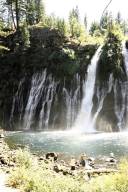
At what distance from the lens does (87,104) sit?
4953 cm

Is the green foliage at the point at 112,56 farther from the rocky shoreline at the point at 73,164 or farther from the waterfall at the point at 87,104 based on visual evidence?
the rocky shoreline at the point at 73,164

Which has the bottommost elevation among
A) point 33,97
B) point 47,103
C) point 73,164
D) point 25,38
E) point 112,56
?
point 73,164

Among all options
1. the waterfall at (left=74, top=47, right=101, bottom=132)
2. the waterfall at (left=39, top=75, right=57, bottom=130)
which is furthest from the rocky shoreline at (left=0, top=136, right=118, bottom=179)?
the waterfall at (left=39, top=75, right=57, bottom=130)

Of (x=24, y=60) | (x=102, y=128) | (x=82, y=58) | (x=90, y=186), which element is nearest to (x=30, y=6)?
(x=24, y=60)

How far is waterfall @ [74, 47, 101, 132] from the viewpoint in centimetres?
4794

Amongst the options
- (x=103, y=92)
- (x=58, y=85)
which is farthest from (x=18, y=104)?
(x=103, y=92)

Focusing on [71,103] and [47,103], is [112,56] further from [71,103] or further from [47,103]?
[47,103]

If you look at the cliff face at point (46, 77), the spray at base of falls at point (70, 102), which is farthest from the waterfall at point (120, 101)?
the cliff face at point (46, 77)

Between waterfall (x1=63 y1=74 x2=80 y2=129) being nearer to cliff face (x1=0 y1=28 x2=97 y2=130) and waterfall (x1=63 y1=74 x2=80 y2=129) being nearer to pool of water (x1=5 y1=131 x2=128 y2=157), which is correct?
cliff face (x1=0 y1=28 x2=97 y2=130)

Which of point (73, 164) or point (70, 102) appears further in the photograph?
point (70, 102)

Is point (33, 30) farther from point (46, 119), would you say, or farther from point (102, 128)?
point (102, 128)

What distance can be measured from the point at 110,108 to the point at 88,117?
288cm

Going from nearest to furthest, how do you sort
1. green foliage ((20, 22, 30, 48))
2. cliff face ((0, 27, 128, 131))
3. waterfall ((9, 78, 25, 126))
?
cliff face ((0, 27, 128, 131)) → waterfall ((9, 78, 25, 126)) → green foliage ((20, 22, 30, 48))

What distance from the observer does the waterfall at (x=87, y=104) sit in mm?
47938
